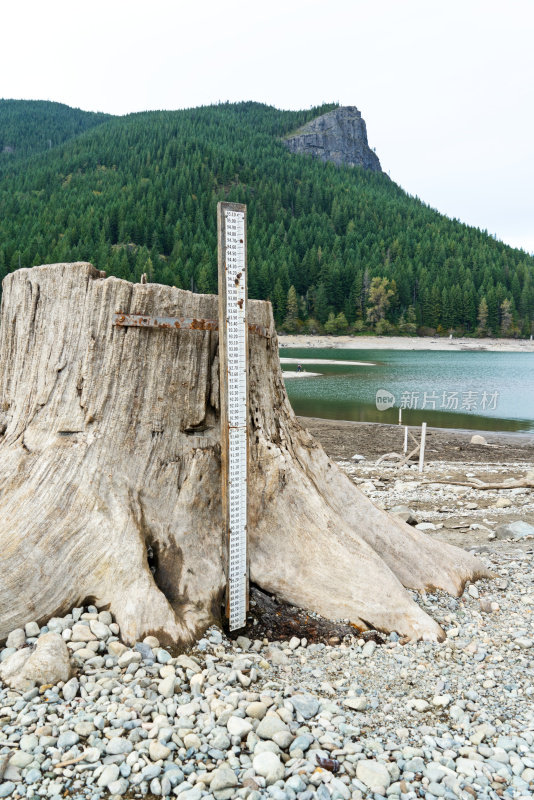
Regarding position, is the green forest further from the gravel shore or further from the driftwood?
the gravel shore

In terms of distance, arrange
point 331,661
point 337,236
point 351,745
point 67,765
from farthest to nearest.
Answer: point 337,236 < point 331,661 < point 351,745 < point 67,765

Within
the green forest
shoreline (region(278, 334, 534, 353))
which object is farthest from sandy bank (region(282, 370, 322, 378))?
the green forest

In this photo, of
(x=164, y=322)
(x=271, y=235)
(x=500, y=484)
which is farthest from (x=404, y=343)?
(x=164, y=322)

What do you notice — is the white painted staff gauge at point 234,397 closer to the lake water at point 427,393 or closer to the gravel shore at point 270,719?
the gravel shore at point 270,719

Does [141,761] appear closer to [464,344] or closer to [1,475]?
[1,475]

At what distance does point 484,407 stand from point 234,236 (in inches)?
1351

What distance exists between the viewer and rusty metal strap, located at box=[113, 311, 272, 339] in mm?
4320

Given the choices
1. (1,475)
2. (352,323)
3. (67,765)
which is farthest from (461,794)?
(352,323)

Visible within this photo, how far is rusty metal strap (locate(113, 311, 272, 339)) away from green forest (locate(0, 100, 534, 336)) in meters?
97.4

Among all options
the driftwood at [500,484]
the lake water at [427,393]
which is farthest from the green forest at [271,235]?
the driftwood at [500,484]

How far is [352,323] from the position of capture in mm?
117875

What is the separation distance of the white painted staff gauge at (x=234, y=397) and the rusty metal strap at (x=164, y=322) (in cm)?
48

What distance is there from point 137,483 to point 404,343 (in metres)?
103

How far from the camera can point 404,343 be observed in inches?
4058
